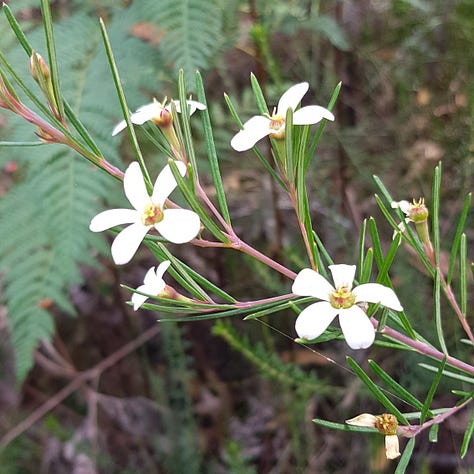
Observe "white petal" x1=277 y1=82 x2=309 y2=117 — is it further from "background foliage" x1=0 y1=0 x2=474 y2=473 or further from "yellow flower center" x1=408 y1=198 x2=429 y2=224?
"background foliage" x1=0 y1=0 x2=474 y2=473

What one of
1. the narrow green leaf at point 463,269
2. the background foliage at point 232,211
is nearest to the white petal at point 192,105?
the narrow green leaf at point 463,269

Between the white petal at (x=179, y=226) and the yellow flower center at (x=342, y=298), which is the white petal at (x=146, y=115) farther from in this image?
the yellow flower center at (x=342, y=298)

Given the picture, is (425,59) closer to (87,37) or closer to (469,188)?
(469,188)

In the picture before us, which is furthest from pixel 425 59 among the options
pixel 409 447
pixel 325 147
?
pixel 409 447

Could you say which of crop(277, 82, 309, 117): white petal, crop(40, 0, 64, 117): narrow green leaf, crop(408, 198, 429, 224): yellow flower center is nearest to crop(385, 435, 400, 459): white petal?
crop(408, 198, 429, 224): yellow flower center

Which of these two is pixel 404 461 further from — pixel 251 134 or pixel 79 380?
pixel 79 380

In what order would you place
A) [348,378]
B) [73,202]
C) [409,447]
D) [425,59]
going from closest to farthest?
[409,447], [73,202], [348,378], [425,59]

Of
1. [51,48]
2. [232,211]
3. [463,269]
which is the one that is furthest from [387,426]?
[232,211]
